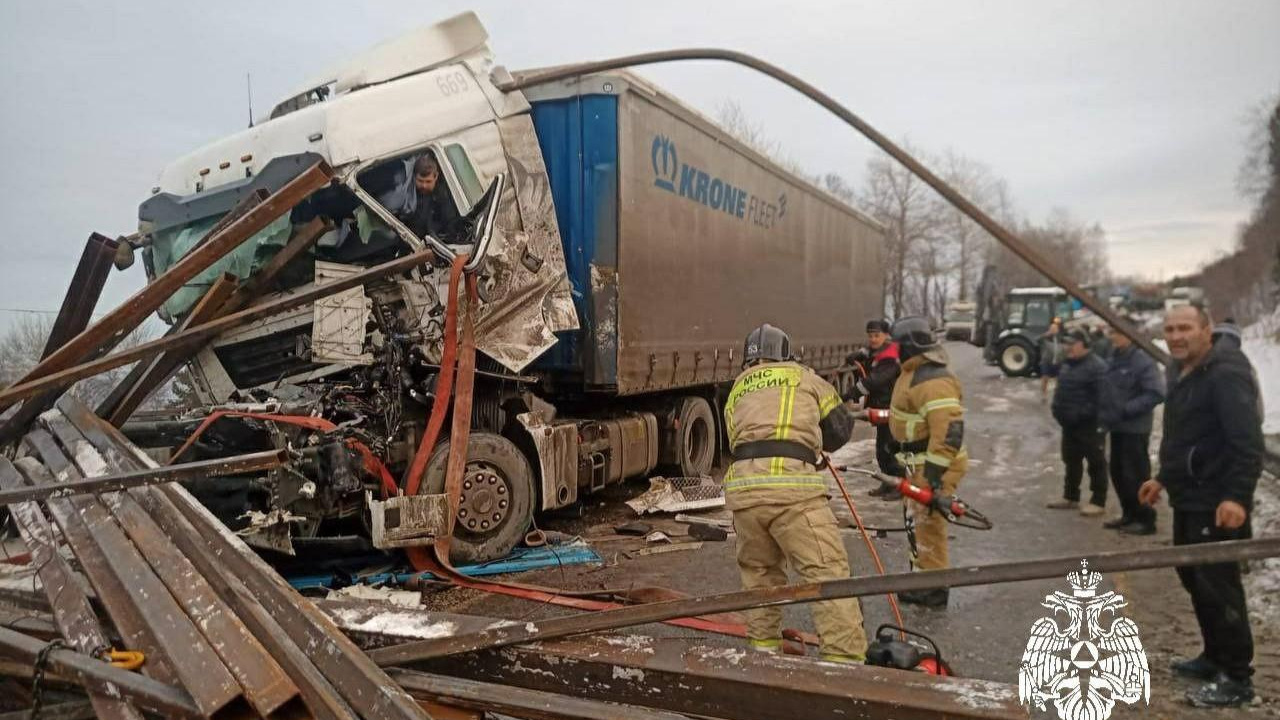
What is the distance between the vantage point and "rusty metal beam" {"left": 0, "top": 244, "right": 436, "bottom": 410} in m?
3.88

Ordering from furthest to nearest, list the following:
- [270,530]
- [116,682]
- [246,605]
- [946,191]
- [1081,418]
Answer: [1081,418] < [270,530] < [246,605] < [116,682] < [946,191]

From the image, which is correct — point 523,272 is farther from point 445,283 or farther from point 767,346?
point 767,346

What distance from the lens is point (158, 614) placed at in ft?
8.86

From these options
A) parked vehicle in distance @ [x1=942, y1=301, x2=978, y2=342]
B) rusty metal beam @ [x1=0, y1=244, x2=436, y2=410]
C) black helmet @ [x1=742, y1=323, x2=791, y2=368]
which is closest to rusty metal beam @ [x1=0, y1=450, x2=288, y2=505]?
rusty metal beam @ [x1=0, y1=244, x2=436, y2=410]

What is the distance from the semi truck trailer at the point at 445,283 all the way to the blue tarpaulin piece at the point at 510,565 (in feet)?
0.45

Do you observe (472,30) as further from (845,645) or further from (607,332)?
(845,645)

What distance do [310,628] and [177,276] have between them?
2.64m

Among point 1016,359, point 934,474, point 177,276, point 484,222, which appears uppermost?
point 484,222

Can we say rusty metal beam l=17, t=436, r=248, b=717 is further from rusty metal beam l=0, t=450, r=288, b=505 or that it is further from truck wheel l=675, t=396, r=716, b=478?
truck wheel l=675, t=396, r=716, b=478

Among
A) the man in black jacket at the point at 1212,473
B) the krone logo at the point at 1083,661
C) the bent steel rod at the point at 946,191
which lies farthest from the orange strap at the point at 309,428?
the man in black jacket at the point at 1212,473

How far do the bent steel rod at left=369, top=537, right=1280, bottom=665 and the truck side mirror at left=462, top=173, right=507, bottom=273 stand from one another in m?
2.55

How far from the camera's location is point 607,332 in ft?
19.9

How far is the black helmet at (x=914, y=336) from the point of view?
4375mm

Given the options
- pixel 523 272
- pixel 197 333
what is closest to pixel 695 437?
pixel 523 272
